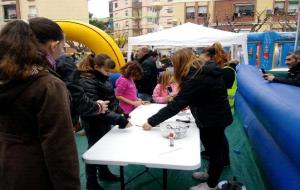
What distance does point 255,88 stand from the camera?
357 centimetres

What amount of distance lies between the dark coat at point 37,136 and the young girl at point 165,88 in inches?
128

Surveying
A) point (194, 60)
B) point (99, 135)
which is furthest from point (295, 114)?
point (99, 135)

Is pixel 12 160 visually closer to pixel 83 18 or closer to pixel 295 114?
pixel 295 114

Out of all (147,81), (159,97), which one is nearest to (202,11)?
(147,81)

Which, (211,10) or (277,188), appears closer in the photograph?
(277,188)

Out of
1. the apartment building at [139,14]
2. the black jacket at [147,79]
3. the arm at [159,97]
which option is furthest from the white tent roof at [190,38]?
the apartment building at [139,14]

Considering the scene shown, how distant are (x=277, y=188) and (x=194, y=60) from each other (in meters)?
1.32

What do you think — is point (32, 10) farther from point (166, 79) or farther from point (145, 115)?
point (145, 115)

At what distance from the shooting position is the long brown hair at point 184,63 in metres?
2.74

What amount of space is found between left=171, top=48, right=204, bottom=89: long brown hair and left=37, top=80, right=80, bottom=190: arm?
153 centimetres

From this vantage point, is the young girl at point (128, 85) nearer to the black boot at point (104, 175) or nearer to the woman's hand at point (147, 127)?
the black boot at point (104, 175)

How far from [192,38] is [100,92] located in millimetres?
5285

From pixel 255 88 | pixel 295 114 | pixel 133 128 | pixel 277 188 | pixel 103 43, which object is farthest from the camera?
pixel 103 43

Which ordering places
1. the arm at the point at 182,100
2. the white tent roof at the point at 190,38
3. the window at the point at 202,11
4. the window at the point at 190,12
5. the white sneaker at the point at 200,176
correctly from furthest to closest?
the window at the point at 190,12 → the window at the point at 202,11 → the white tent roof at the point at 190,38 → the white sneaker at the point at 200,176 → the arm at the point at 182,100
